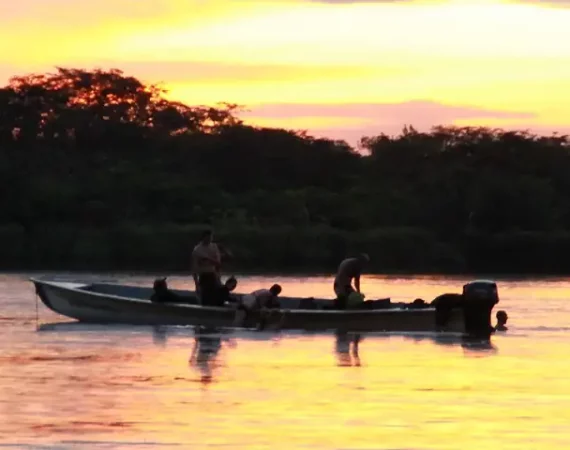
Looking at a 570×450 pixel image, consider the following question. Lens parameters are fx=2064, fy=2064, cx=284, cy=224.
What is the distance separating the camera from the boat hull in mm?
32500

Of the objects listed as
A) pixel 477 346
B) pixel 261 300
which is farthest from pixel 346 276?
pixel 477 346

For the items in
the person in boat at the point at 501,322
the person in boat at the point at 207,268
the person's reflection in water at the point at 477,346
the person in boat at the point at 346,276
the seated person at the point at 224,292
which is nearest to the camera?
the person's reflection in water at the point at 477,346

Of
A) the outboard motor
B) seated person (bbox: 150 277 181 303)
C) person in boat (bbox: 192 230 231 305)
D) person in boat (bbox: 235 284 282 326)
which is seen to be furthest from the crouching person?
the outboard motor

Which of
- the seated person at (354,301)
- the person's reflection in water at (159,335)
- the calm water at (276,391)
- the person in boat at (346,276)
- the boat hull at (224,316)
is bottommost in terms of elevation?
the calm water at (276,391)

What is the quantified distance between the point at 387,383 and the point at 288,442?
220 inches

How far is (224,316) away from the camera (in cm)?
3325

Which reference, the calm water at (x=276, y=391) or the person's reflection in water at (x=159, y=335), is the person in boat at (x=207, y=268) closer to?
the calm water at (x=276, y=391)

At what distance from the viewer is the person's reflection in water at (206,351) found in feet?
81.4

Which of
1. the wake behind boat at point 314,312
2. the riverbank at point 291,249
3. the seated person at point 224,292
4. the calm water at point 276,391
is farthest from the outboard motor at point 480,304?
the riverbank at point 291,249

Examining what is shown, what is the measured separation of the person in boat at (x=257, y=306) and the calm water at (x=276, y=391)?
20.4 inches

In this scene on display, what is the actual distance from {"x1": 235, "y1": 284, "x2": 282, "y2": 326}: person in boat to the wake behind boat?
0.47 ft

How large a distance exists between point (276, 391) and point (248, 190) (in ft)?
255

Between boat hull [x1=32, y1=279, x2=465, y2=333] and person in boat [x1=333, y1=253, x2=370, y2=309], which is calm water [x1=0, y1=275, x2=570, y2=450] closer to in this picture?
boat hull [x1=32, y1=279, x2=465, y2=333]

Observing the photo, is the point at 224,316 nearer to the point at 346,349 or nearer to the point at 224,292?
the point at 224,292
